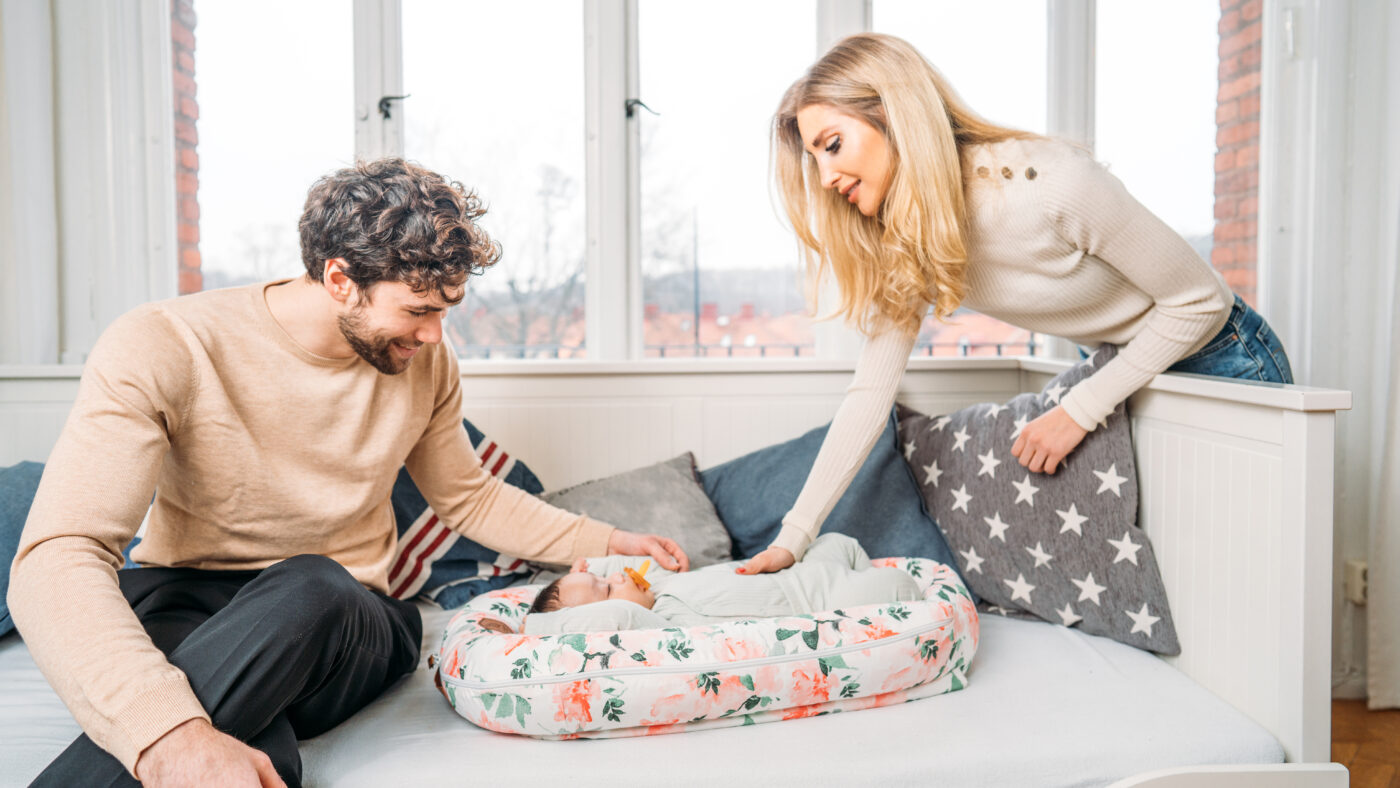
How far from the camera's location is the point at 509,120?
7.01 feet

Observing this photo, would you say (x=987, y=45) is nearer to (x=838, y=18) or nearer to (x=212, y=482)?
(x=838, y=18)

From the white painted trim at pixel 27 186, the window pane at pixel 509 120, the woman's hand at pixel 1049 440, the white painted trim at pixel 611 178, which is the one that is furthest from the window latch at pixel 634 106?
the white painted trim at pixel 27 186

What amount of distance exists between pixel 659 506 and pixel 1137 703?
0.95m

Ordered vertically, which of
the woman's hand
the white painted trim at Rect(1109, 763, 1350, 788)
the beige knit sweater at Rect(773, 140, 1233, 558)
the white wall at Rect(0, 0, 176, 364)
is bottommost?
the white painted trim at Rect(1109, 763, 1350, 788)

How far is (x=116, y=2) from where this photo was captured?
2025 mm

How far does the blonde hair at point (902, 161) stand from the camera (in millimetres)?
1312

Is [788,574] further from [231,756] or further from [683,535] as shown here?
[231,756]

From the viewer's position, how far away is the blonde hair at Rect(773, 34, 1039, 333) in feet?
4.30

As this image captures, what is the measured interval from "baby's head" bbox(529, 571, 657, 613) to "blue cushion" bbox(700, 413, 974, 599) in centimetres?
45

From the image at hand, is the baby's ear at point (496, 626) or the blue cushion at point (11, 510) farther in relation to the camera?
the blue cushion at point (11, 510)

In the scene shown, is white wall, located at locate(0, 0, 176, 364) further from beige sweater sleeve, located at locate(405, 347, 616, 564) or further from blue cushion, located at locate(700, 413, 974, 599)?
blue cushion, located at locate(700, 413, 974, 599)

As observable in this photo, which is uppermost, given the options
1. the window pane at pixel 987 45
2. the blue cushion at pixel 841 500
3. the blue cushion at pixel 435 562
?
the window pane at pixel 987 45

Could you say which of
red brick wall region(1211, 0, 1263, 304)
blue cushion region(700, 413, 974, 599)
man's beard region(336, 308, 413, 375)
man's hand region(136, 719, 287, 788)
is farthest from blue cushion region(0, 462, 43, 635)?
red brick wall region(1211, 0, 1263, 304)

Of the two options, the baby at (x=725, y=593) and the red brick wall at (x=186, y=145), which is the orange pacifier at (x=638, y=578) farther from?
the red brick wall at (x=186, y=145)
